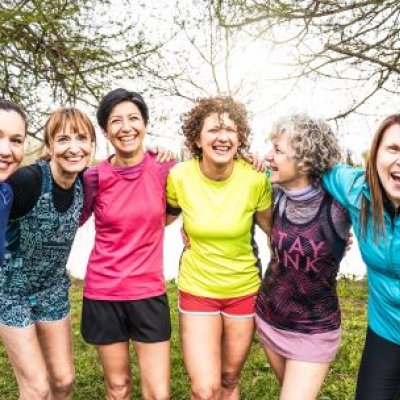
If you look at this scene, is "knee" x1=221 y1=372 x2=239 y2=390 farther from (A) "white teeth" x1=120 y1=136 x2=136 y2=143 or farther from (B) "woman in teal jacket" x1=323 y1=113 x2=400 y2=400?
(A) "white teeth" x1=120 y1=136 x2=136 y2=143

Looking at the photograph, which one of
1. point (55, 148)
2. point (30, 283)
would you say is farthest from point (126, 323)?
point (55, 148)

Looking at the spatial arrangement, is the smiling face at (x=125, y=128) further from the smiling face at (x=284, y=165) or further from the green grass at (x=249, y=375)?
the green grass at (x=249, y=375)

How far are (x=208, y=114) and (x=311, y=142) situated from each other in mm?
631

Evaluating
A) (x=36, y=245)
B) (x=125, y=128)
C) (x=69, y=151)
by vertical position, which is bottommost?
(x=36, y=245)

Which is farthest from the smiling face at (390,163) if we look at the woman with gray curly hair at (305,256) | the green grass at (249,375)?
the green grass at (249,375)

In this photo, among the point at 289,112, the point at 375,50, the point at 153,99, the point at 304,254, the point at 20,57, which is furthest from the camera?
the point at 153,99

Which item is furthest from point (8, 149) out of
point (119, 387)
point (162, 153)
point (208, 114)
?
point (119, 387)

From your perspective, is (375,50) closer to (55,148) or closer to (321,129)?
(321,129)

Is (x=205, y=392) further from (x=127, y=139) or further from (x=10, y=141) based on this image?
(x=10, y=141)

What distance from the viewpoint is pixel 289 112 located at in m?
3.07

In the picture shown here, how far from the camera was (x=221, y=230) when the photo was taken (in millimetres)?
3082

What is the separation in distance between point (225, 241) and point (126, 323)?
2.32ft

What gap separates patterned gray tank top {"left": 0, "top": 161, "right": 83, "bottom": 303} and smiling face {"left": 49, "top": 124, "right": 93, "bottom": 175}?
70mm

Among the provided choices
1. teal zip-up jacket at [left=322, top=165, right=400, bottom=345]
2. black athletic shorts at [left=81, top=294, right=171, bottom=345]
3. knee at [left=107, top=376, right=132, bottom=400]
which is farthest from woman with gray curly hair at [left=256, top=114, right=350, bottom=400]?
knee at [left=107, top=376, right=132, bottom=400]
